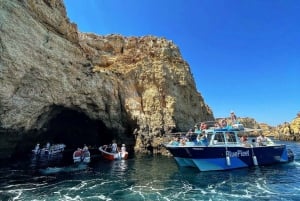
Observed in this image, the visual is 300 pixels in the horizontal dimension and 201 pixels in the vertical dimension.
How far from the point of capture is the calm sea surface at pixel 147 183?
55.1 ft

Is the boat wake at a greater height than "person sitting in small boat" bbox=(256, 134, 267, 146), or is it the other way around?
"person sitting in small boat" bbox=(256, 134, 267, 146)

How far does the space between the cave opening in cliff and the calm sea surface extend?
1417cm

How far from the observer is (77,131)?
46812 millimetres

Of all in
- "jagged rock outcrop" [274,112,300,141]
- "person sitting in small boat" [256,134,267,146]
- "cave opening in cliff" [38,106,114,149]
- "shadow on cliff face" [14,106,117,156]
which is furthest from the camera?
"jagged rock outcrop" [274,112,300,141]

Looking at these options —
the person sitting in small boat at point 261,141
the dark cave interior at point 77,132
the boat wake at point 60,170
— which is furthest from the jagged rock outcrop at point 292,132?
the boat wake at point 60,170

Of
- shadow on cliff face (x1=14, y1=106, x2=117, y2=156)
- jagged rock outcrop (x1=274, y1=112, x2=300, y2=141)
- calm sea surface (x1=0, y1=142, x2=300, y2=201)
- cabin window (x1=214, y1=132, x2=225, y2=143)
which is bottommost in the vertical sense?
calm sea surface (x1=0, y1=142, x2=300, y2=201)

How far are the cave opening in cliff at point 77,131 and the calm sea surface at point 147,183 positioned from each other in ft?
46.5

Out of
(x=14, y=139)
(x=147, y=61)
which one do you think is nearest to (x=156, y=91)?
(x=147, y=61)

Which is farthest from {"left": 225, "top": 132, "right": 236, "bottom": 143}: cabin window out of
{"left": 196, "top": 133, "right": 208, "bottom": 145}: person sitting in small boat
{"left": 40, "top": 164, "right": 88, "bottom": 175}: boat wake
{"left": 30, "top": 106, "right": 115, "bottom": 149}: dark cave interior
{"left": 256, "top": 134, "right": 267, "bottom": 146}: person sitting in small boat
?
{"left": 30, "top": 106, "right": 115, "bottom": 149}: dark cave interior

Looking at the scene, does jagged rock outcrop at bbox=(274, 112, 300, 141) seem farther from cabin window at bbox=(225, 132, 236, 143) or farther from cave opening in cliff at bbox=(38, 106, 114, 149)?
cabin window at bbox=(225, 132, 236, 143)

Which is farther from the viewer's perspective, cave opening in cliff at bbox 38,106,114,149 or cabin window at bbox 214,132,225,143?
cave opening in cliff at bbox 38,106,114,149

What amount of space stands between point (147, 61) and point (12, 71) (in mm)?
24535

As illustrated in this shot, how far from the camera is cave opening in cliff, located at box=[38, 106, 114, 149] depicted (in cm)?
4116

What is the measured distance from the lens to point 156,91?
145 feet
